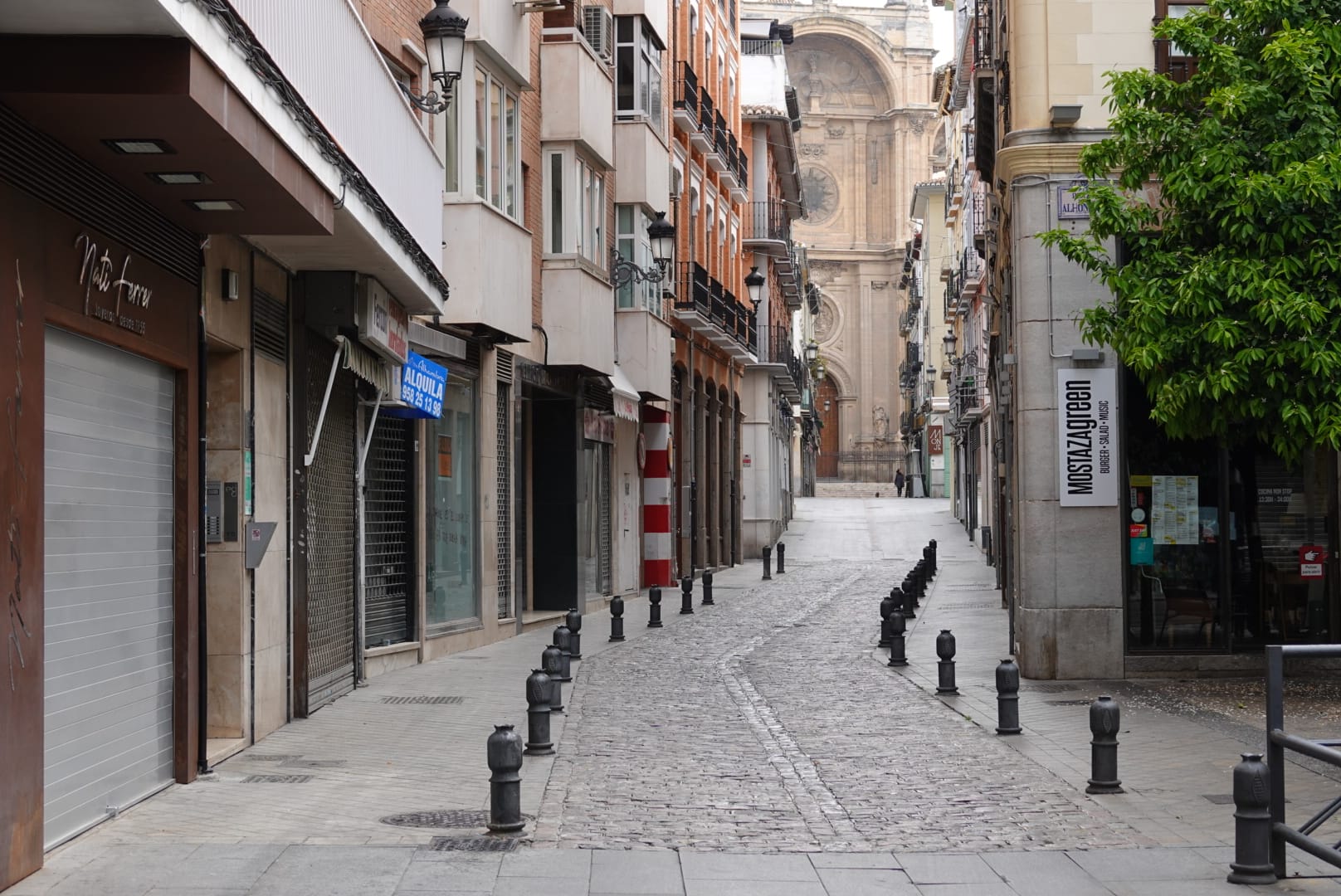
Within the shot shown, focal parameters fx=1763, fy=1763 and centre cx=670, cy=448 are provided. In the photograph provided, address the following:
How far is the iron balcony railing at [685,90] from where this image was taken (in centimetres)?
3566

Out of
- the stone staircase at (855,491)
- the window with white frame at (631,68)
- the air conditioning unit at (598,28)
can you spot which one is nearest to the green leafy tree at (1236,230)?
the air conditioning unit at (598,28)

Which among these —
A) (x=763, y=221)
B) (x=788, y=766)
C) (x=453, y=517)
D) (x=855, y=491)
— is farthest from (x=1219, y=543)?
(x=855, y=491)

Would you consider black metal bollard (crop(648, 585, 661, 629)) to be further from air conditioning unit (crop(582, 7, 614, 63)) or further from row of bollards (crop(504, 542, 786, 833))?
air conditioning unit (crop(582, 7, 614, 63))

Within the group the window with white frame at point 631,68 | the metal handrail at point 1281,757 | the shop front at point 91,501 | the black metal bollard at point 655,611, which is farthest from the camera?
the window with white frame at point 631,68

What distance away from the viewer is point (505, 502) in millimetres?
23141

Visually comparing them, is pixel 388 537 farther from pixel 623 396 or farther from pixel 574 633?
pixel 623 396

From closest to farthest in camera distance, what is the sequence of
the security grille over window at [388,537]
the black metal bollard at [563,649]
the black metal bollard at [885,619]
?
1. the black metal bollard at [563,649]
2. the security grille over window at [388,537]
3. the black metal bollard at [885,619]

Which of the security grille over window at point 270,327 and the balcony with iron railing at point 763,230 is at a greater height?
the balcony with iron railing at point 763,230

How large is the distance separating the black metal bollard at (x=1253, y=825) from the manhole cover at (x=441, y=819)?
3.90 meters

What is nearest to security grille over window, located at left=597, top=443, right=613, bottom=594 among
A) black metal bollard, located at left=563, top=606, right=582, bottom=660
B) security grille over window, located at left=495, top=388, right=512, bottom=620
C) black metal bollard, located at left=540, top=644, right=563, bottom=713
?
security grille over window, located at left=495, top=388, right=512, bottom=620

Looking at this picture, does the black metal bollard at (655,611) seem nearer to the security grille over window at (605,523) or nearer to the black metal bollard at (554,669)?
the security grille over window at (605,523)

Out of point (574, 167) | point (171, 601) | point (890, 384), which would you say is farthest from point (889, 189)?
point (171, 601)

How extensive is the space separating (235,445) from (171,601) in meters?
1.83

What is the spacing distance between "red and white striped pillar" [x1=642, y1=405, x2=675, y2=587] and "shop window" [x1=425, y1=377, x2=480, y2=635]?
506 inches
